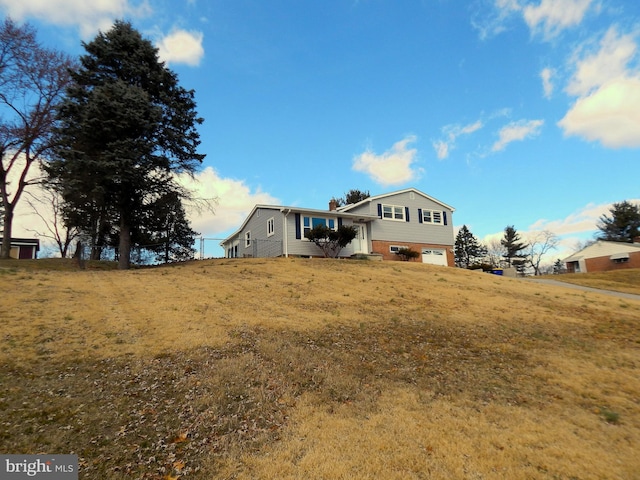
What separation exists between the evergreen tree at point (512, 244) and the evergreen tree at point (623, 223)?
12.6m

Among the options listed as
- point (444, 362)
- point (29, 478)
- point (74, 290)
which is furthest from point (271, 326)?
point (74, 290)

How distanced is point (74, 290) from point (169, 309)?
4396 millimetres

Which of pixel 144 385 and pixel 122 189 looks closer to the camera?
pixel 144 385

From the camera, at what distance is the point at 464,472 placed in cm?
424

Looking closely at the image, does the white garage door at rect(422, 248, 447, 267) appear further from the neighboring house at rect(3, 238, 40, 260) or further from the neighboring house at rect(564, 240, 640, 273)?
the neighboring house at rect(3, 238, 40, 260)

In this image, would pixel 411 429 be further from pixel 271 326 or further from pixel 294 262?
pixel 294 262

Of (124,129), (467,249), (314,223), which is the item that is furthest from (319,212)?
(467,249)

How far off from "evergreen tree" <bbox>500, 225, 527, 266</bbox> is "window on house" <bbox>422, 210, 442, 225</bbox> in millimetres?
43533

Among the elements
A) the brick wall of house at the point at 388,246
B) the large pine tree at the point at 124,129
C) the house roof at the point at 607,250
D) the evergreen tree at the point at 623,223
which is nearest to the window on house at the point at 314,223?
the brick wall of house at the point at 388,246

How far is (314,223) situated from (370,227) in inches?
195

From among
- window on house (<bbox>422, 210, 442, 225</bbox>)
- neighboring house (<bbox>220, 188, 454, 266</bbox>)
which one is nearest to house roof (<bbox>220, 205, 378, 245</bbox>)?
neighboring house (<bbox>220, 188, 454, 266</bbox>)

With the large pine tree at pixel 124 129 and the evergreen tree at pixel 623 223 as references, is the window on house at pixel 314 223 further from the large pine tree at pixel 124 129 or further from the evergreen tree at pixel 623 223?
the evergreen tree at pixel 623 223

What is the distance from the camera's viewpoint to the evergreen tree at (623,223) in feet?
183

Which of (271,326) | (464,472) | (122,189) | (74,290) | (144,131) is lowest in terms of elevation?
(464,472)
